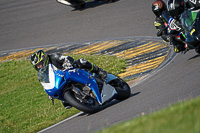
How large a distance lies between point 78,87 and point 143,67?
146 inches

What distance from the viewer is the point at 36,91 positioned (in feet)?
38.4

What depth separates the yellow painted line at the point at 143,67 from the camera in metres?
10.5

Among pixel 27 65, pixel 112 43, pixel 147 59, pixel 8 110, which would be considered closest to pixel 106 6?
pixel 112 43

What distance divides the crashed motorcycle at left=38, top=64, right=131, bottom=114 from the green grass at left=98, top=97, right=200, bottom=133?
2.57m

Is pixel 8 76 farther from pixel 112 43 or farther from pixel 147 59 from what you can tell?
pixel 147 59

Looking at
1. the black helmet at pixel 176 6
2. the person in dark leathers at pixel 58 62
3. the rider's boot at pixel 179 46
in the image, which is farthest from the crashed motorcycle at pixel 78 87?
the rider's boot at pixel 179 46

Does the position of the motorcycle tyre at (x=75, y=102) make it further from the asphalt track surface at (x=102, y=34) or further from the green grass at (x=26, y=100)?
the green grass at (x=26, y=100)

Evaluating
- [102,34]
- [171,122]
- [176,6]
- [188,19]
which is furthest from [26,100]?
[171,122]

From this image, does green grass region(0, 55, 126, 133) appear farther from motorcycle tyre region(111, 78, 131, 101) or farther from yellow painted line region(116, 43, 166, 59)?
motorcycle tyre region(111, 78, 131, 101)

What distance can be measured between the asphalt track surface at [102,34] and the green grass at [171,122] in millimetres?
1519

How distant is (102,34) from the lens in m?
14.8

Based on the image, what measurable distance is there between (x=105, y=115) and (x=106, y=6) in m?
11.2

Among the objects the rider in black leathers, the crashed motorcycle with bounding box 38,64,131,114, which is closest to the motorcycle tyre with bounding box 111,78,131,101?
the crashed motorcycle with bounding box 38,64,131,114

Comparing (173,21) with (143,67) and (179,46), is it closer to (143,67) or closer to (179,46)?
(179,46)
